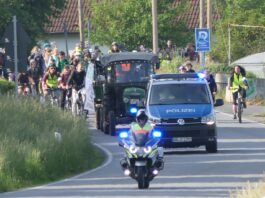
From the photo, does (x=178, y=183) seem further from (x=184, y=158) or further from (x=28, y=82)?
(x=28, y=82)

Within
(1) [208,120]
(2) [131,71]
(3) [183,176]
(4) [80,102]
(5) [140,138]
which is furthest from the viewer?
(4) [80,102]

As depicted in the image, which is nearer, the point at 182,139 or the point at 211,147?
the point at 182,139

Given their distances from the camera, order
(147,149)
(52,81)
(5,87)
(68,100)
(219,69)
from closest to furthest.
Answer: (147,149) < (5,87) < (68,100) < (52,81) < (219,69)

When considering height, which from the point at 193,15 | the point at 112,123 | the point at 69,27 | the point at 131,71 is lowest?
the point at 112,123

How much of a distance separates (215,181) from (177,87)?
7450mm

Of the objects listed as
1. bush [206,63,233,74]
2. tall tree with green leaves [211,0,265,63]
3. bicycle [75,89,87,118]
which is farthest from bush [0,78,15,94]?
tall tree with green leaves [211,0,265,63]

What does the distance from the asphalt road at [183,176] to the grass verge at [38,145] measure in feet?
1.92

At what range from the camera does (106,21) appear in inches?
2682

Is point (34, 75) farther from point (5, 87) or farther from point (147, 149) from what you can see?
point (147, 149)

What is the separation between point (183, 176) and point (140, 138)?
2116 mm

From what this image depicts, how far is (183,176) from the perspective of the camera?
888 inches

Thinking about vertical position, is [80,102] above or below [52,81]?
below

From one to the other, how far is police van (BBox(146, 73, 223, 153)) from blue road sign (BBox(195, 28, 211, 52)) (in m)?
16.8

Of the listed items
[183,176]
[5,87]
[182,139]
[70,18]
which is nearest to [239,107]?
[5,87]
